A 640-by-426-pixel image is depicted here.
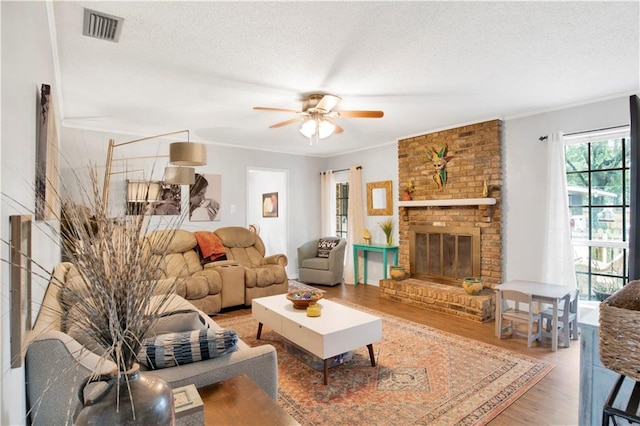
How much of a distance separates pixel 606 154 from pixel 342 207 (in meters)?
4.15

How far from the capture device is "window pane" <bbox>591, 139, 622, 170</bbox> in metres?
3.56

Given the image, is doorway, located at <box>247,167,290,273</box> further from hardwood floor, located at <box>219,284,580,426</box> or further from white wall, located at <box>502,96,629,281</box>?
white wall, located at <box>502,96,629,281</box>

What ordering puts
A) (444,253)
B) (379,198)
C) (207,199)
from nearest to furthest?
(444,253) < (207,199) < (379,198)

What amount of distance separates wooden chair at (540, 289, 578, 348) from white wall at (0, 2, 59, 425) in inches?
147

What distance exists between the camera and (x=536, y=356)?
2998mm

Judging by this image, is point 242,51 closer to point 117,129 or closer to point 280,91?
point 280,91

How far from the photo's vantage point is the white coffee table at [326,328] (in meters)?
2.53

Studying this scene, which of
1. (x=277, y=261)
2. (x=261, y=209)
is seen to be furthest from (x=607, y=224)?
(x=261, y=209)

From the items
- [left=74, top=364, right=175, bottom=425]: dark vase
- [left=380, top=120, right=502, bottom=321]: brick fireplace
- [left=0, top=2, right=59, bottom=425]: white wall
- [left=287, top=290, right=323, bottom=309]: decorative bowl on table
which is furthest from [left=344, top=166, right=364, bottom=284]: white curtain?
[left=74, top=364, right=175, bottom=425]: dark vase

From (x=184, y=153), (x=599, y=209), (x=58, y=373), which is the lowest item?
(x=58, y=373)

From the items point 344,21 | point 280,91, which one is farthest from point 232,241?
point 344,21

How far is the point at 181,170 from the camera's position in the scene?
3.45 metres

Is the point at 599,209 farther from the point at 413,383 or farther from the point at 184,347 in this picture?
the point at 184,347

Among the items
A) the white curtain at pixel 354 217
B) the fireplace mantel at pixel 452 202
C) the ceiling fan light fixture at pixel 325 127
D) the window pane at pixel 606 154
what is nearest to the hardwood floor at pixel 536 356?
the white curtain at pixel 354 217
